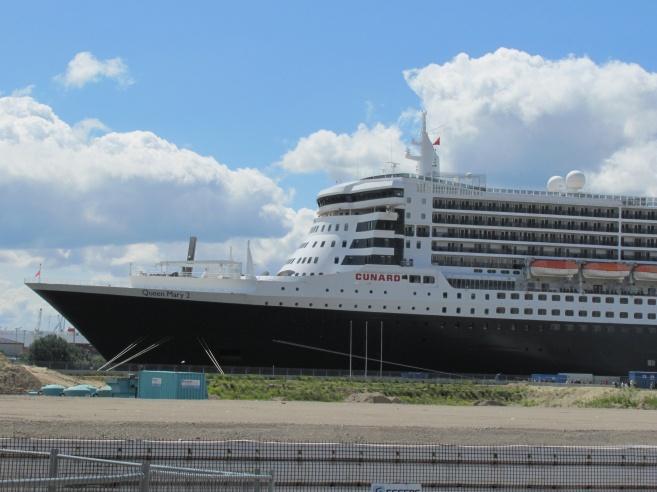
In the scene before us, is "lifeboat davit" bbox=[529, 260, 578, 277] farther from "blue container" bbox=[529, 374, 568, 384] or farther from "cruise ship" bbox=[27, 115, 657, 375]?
"blue container" bbox=[529, 374, 568, 384]

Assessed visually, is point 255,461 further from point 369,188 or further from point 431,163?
point 431,163

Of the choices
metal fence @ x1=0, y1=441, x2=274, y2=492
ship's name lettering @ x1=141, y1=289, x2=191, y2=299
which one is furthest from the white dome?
metal fence @ x1=0, y1=441, x2=274, y2=492

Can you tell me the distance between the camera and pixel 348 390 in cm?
5175

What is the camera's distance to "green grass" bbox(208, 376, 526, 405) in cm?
4912

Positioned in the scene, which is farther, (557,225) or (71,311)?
(557,225)

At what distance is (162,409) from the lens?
113 ft

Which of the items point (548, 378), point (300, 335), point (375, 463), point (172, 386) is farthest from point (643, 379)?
point (375, 463)


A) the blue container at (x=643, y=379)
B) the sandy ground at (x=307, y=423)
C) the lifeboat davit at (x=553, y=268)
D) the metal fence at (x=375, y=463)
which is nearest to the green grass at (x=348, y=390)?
the sandy ground at (x=307, y=423)

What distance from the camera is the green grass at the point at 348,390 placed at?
49.1 m

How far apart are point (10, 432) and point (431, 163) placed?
1905 inches

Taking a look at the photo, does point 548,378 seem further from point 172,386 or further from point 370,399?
point 172,386

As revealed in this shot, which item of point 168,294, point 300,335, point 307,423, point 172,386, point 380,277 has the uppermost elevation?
point 380,277

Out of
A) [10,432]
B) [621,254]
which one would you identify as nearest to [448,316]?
[621,254]

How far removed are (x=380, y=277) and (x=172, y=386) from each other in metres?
18.8
